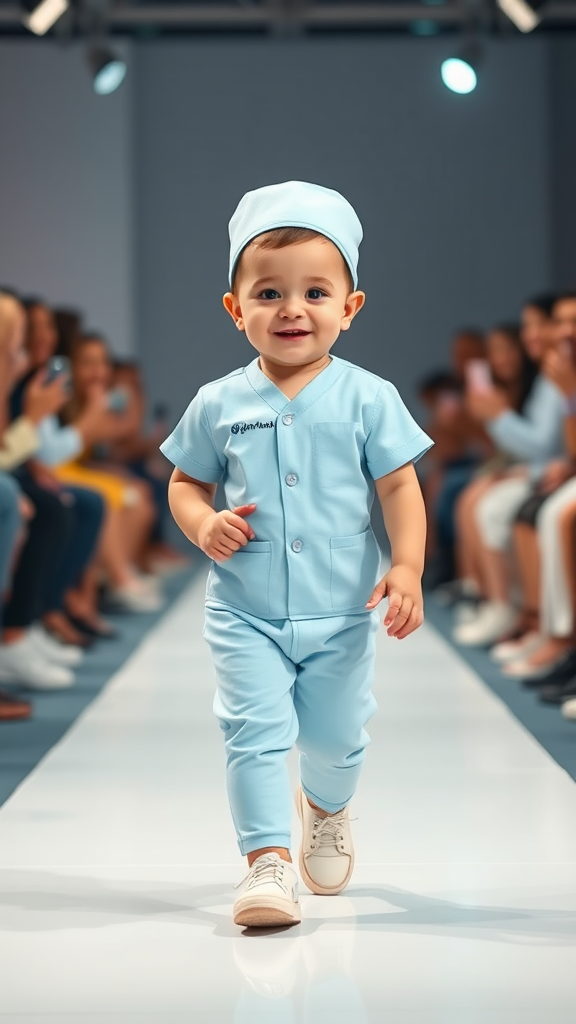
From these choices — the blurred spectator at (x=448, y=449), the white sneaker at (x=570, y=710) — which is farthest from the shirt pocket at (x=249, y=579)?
the blurred spectator at (x=448, y=449)

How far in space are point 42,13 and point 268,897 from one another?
11.1ft

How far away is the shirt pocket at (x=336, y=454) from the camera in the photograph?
1905 millimetres

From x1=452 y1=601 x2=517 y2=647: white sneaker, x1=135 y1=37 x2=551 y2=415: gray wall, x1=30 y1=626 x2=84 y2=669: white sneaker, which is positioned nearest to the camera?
x1=30 y1=626 x2=84 y2=669: white sneaker

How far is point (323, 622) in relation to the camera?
1.89 meters

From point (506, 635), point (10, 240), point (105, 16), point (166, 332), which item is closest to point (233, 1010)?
point (506, 635)

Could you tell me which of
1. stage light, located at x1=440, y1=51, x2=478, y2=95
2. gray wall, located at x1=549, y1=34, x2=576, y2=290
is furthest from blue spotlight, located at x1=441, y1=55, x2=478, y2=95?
gray wall, located at x1=549, y1=34, x2=576, y2=290

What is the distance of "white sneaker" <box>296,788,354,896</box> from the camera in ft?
6.52

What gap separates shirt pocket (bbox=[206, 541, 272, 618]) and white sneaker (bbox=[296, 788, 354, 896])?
1.01 ft

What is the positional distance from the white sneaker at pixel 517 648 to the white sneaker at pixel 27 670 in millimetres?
1276

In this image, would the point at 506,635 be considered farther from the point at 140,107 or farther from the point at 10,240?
the point at 140,107

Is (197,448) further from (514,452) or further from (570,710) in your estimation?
(514,452)

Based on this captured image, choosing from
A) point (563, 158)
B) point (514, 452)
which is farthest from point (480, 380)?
point (563, 158)

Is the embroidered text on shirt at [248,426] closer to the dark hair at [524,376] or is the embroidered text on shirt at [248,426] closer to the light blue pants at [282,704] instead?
the light blue pants at [282,704]

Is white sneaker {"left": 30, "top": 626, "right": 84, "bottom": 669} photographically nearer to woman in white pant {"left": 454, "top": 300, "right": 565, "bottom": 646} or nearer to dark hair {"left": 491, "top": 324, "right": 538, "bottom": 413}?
woman in white pant {"left": 454, "top": 300, "right": 565, "bottom": 646}
